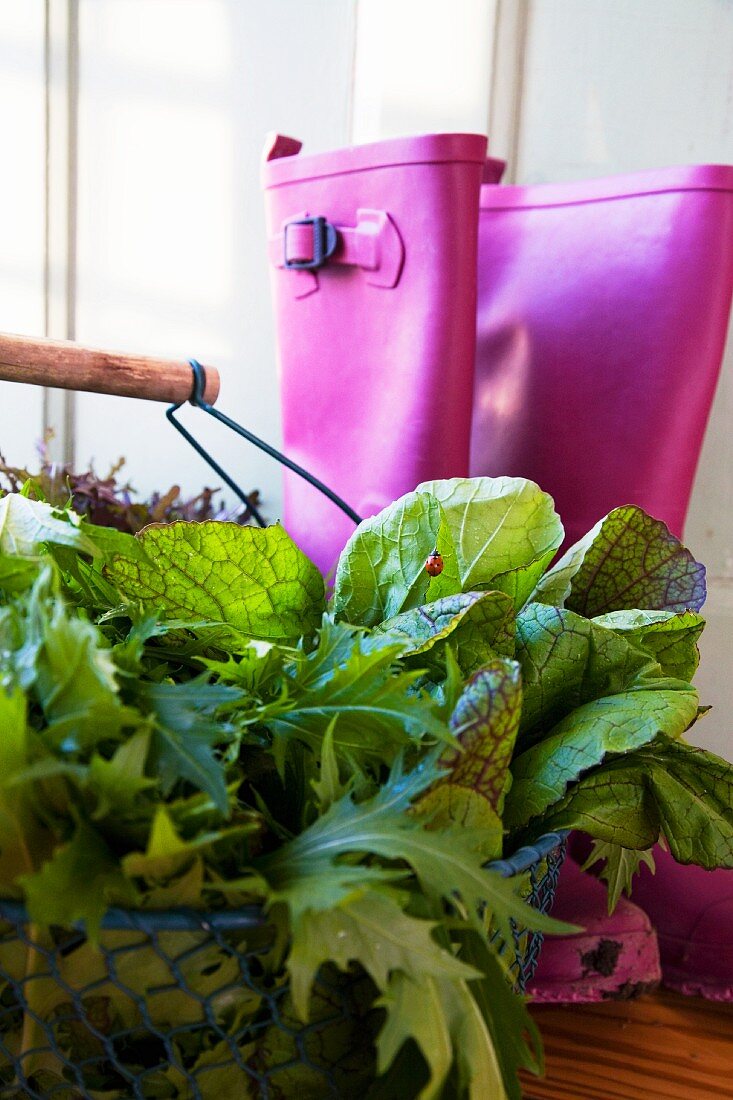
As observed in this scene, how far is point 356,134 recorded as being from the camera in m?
0.85

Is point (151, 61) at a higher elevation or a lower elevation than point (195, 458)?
higher

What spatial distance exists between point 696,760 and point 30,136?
996 millimetres

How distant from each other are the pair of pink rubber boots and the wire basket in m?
0.28

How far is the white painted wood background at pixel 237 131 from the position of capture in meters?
0.72

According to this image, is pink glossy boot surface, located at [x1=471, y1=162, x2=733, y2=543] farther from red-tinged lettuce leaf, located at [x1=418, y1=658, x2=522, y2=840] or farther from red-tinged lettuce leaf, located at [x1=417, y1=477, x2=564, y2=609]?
red-tinged lettuce leaf, located at [x1=418, y1=658, x2=522, y2=840]

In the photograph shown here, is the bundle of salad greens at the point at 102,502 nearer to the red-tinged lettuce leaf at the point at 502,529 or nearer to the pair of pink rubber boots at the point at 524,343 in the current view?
the pair of pink rubber boots at the point at 524,343

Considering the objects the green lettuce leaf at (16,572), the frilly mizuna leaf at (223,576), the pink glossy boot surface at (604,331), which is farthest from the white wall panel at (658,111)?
the green lettuce leaf at (16,572)

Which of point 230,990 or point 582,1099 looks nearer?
point 230,990

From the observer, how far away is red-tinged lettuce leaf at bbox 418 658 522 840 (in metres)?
0.25

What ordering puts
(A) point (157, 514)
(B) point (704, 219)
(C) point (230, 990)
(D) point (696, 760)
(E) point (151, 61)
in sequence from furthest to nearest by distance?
1. (E) point (151, 61)
2. (A) point (157, 514)
3. (B) point (704, 219)
4. (D) point (696, 760)
5. (C) point (230, 990)

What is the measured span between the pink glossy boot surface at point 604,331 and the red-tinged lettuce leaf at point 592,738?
29cm

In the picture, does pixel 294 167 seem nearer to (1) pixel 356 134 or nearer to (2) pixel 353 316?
(2) pixel 353 316

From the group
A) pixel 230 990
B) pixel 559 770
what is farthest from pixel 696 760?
A: pixel 230 990

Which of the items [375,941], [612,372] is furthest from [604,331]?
[375,941]
